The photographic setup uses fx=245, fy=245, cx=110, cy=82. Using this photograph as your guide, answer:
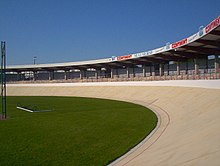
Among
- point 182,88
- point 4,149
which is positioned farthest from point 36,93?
point 4,149

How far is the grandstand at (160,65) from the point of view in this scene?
28.9 meters

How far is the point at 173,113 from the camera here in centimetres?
1947

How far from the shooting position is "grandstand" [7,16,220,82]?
94.9 feet

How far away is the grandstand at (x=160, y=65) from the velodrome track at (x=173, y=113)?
7.50 feet

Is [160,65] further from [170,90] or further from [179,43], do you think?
[170,90]

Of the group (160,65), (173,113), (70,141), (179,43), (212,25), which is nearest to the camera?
(70,141)

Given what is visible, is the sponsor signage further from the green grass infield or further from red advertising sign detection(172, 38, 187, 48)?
the green grass infield

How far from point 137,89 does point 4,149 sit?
93.4 ft

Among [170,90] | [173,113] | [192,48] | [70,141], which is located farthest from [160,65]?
[70,141]

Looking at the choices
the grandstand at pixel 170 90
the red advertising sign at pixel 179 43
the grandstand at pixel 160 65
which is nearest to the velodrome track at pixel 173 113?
the grandstand at pixel 170 90

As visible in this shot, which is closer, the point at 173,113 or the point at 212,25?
the point at 173,113

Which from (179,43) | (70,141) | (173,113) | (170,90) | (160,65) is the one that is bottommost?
(70,141)

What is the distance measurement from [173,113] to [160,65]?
31.7 metres

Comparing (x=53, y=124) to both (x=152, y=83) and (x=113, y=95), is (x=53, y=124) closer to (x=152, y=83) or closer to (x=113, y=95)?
(x=152, y=83)
